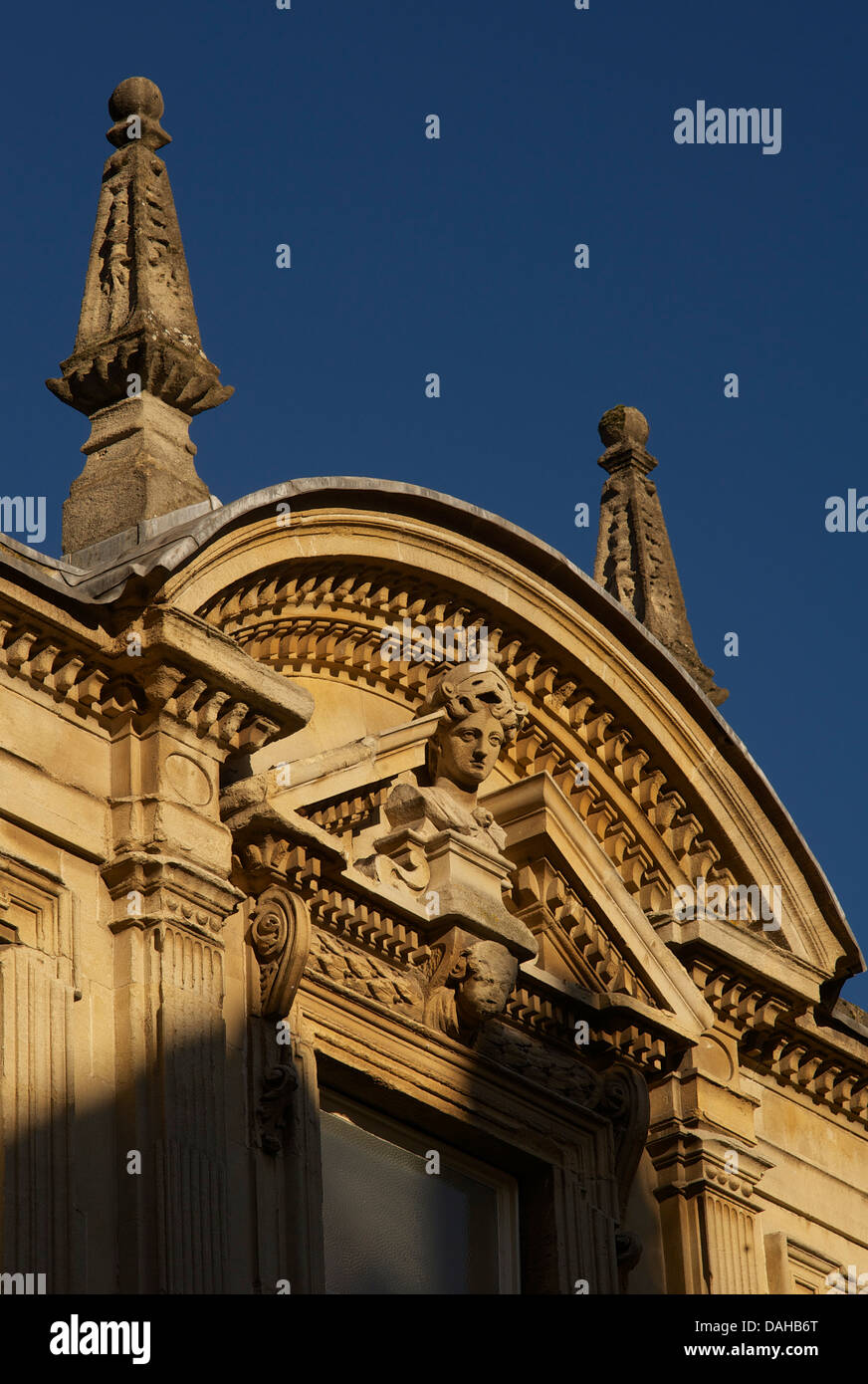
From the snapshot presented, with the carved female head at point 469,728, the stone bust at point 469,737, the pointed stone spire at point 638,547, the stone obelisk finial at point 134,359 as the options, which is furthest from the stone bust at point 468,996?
the pointed stone spire at point 638,547

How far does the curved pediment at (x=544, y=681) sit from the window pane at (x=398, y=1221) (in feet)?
6.67

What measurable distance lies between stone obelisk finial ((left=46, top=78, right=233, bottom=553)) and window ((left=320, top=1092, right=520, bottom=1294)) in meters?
3.10

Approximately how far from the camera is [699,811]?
18500mm

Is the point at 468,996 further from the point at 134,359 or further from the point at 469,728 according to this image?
the point at 134,359

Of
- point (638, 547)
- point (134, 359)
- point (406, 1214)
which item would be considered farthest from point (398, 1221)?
point (638, 547)

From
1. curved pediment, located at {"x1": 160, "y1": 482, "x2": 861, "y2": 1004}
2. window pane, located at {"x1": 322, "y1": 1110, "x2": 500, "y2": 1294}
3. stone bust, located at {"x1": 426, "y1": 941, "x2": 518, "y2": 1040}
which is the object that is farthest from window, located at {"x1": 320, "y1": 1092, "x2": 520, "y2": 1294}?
curved pediment, located at {"x1": 160, "y1": 482, "x2": 861, "y2": 1004}

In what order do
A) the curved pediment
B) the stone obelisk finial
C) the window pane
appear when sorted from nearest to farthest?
the window pane, the stone obelisk finial, the curved pediment

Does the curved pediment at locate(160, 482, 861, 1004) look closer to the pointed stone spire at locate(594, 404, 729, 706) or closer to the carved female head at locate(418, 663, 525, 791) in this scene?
the carved female head at locate(418, 663, 525, 791)

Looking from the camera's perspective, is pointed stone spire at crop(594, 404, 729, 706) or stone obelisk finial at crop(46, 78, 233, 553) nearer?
stone obelisk finial at crop(46, 78, 233, 553)

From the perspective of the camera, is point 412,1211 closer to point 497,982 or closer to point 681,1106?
point 497,982

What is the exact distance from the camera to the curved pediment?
16.4 metres

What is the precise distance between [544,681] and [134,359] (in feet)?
10.7

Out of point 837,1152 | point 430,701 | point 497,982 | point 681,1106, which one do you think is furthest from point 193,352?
point 837,1152

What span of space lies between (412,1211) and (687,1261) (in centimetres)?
205
